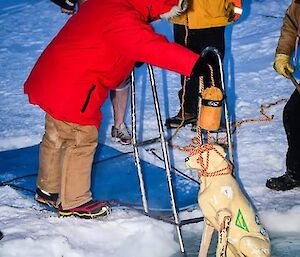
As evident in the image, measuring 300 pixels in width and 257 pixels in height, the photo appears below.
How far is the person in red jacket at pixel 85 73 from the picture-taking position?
132 inches

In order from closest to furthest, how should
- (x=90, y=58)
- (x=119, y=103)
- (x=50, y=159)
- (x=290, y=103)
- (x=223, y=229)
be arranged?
(x=223, y=229) < (x=90, y=58) < (x=50, y=159) < (x=290, y=103) < (x=119, y=103)

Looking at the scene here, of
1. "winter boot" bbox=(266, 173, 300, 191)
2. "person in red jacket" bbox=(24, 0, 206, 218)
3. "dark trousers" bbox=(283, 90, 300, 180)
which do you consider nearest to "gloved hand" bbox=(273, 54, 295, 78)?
"dark trousers" bbox=(283, 90, 300, 180)

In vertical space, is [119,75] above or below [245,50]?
above

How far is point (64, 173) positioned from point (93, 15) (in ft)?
3.23

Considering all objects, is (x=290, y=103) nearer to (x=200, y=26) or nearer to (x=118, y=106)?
(x=200, y=26)

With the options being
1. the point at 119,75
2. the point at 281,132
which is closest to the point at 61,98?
the point at 119,75

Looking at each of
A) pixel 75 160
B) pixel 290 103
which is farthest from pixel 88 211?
pixel 290 103

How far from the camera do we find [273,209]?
4.10 meters

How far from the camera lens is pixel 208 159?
3188 mm

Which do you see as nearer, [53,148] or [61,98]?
[61,98]

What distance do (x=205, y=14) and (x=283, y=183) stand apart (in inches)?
62.5

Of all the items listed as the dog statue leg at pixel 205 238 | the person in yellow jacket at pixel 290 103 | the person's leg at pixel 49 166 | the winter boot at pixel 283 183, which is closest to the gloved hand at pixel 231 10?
the person in yellow jacket at pixel 290 103

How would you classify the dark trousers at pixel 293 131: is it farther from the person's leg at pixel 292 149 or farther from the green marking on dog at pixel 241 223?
the green marking on dog at pixel 241 223

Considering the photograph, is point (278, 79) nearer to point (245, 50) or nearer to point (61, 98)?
point (245, 50)
